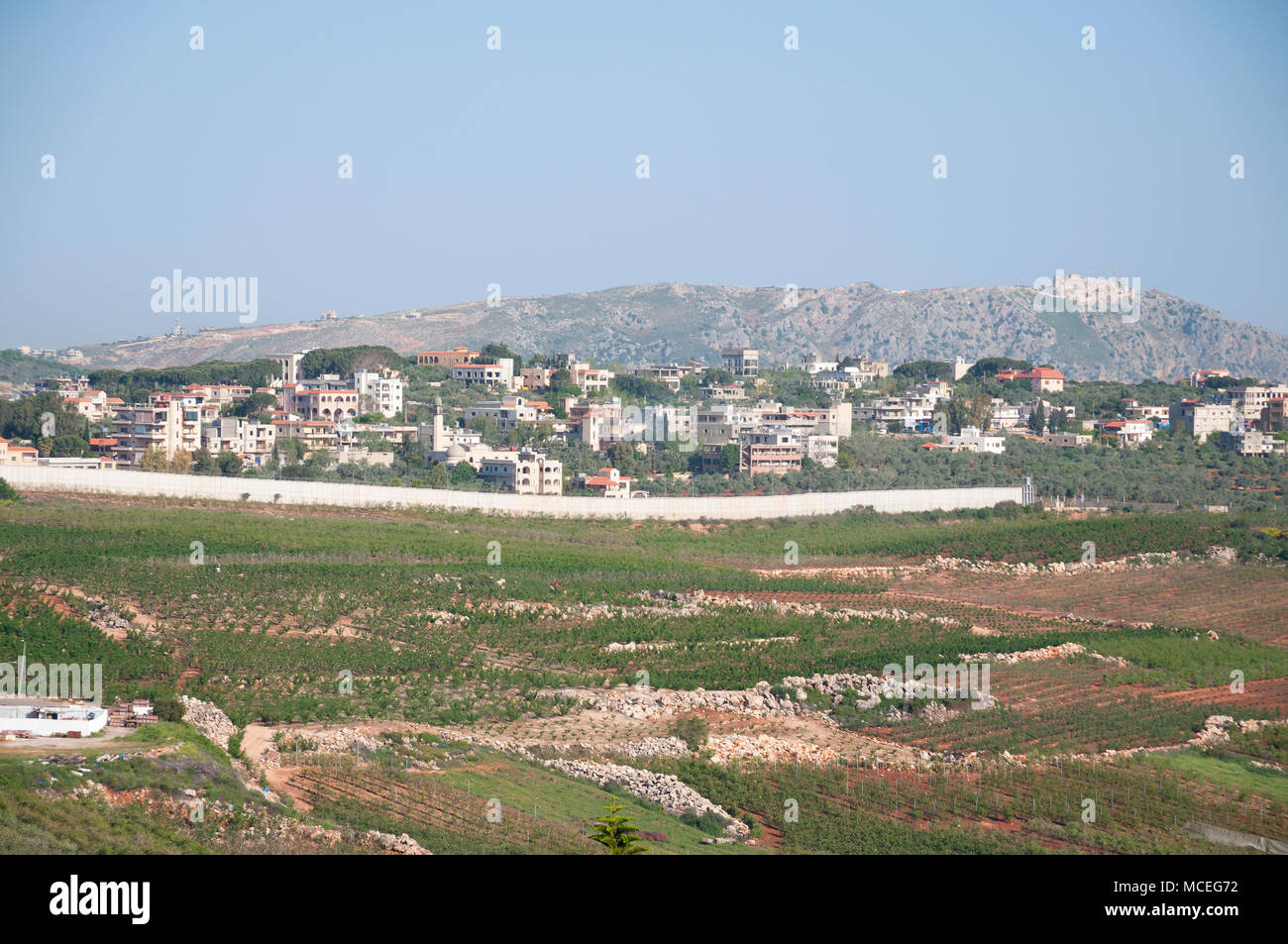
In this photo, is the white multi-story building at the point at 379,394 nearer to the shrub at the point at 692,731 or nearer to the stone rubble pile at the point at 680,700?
the stone rubble pile at the point at 680,700

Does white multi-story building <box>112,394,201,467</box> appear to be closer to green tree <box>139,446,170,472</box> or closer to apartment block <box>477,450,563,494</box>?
green tree <box>139,446,170,472</box>

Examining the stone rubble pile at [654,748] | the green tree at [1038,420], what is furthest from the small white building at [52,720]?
the green tree at [1038,420]

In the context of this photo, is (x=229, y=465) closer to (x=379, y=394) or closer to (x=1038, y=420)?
(x=379, y=394)

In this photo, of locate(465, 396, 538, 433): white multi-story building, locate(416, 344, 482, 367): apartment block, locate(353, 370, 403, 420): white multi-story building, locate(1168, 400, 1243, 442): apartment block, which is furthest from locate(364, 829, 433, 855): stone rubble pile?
locate(416, 344, 482, 367): apartment block
